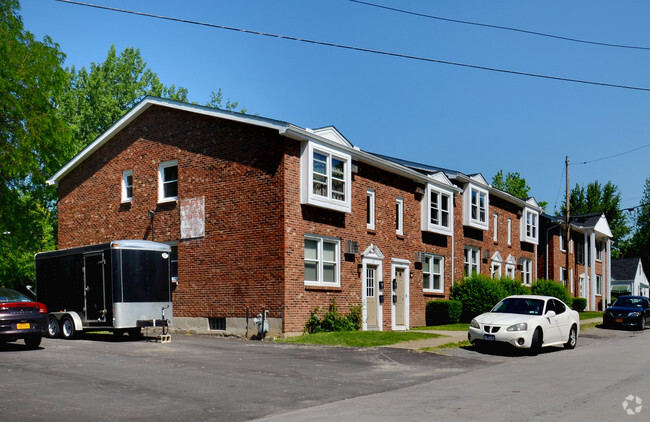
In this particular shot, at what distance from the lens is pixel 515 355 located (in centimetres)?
1877

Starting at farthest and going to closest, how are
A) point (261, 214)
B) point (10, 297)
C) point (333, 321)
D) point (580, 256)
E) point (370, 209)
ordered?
1. point (580, 256)
2. point (370, 209)
3. point (333, 321)
4. point (261, 214)
5. point (10, 297)

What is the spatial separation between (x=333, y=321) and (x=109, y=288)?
764cm

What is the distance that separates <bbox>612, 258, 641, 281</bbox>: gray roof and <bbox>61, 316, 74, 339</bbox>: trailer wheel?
238 feet

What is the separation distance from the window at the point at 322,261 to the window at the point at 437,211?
7.37m

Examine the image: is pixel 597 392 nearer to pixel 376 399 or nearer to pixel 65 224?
pixel 376 399

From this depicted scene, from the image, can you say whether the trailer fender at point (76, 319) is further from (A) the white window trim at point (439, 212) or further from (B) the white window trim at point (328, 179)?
(A) the white window trim at point (439, 212)

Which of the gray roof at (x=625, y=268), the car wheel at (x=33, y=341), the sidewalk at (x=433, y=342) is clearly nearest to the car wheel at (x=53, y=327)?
the car wheel at (x=33, y=341)

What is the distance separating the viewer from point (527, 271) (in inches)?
1736

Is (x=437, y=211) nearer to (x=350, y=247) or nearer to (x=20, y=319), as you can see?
(x=350, y=247)

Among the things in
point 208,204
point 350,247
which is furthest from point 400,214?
point 208,204

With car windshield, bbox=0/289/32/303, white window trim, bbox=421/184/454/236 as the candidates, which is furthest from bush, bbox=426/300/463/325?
car windshield, bbox=0/289/32/303

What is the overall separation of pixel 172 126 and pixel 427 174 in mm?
12986

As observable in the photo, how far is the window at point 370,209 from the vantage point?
2634 centimetres

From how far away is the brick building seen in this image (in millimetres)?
21703
